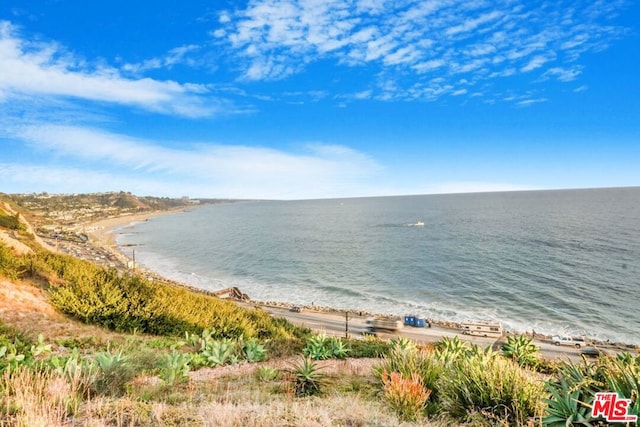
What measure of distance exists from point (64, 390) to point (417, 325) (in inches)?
1204

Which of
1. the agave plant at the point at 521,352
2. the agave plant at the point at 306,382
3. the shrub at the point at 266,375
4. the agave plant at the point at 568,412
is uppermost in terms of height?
the agave plant at the point at 568,412

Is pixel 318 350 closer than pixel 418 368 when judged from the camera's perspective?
No

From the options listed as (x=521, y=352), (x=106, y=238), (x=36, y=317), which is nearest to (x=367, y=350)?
(x=521, y=352)

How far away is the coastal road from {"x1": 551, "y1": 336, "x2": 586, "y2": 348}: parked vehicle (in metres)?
0.42

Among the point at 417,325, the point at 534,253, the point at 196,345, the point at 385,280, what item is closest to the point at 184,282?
the point at 385,280

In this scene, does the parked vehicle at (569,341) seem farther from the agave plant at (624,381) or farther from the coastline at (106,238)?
the coastline at (106,238)

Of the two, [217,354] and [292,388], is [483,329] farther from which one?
[292,388]

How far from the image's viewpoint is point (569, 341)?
26.9m

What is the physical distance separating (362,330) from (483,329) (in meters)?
10.6

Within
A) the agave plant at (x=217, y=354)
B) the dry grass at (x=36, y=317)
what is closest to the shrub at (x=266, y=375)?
the agave plant at (x=217, y=354)

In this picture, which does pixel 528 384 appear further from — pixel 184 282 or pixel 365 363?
pixel 184 282

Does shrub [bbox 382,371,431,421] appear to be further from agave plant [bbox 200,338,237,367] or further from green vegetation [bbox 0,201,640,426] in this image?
agave plant [bbox 200,338,237,367]

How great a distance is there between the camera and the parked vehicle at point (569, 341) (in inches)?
1045

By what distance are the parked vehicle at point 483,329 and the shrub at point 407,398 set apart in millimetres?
27286
